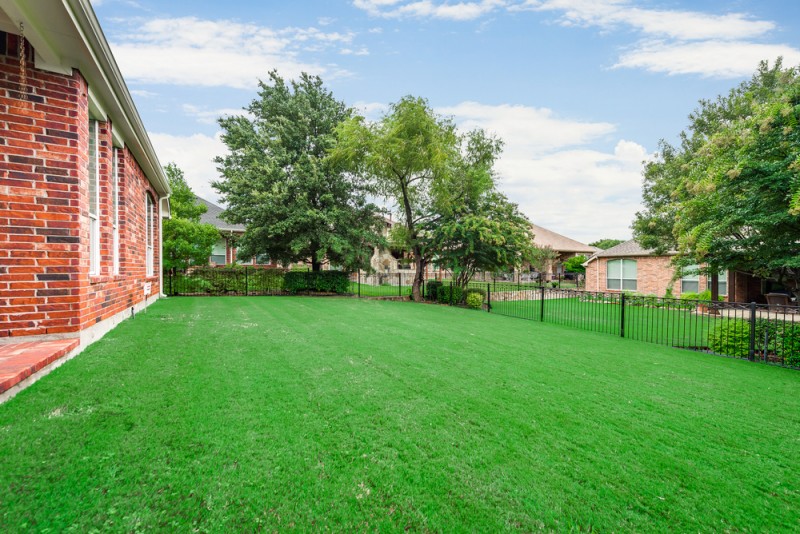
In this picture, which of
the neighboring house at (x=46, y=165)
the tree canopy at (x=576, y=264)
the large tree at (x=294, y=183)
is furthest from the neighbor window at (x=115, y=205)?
the tree canopy at (x=576, y=264)

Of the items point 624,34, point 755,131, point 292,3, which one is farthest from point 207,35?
point 755,131

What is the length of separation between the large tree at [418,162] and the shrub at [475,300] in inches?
104

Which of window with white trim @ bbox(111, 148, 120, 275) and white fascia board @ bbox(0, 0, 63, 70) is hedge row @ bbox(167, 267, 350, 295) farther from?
white fascia board @ bbox(0, 0, 63, 70)

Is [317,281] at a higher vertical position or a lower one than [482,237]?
lower

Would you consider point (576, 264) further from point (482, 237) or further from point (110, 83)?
point (110, 83)

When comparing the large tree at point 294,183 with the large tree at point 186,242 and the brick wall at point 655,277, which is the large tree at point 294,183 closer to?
the large tree at point 186,242

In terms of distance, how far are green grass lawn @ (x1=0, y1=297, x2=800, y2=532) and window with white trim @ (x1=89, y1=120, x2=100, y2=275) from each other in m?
1.40

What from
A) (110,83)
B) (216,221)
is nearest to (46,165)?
(110,83)

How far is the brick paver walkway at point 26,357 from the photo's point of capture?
2561 millimetres

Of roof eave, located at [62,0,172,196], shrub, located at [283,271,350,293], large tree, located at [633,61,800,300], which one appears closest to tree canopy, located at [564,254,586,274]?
shrub, located at [283,271,350,293]

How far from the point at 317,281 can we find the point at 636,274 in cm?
1689

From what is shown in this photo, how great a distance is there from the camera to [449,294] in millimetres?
15367

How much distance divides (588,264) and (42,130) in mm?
23764

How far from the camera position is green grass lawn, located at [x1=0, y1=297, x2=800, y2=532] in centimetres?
171
